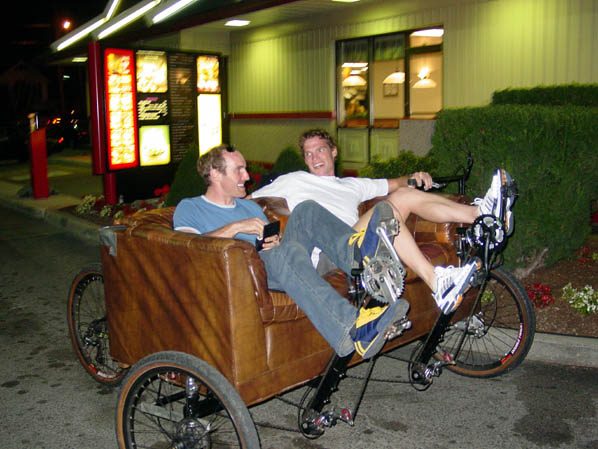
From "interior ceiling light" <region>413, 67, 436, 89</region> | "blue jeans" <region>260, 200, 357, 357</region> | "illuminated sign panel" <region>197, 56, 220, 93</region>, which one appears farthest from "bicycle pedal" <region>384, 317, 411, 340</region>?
"interior ceiling light" <region>413, 67, 436, 89</region>

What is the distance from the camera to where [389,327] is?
3125 mm

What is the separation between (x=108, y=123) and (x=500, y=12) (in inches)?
270

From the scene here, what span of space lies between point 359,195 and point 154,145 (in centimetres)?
779

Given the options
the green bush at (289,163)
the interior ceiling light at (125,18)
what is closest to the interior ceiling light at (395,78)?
the interior ceiling light at (125,18)

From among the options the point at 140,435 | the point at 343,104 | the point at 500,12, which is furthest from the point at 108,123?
the point at 140,435

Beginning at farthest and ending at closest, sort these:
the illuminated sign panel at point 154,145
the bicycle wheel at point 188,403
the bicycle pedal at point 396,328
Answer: the illuminated sign panel at point 154,145 → the bicycle pedal at point 396,328 → the bicycle wheel at point 188,403

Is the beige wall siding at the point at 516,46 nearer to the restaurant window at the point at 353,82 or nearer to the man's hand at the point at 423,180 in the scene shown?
the restaurant window at the point at 353,82

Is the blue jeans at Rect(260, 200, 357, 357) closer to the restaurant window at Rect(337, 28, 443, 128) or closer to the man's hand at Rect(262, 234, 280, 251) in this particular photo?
the man's hand at Rect(262, 234, 280, 251)

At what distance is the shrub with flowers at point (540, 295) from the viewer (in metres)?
5.82

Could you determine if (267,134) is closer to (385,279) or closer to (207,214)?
(207,214)

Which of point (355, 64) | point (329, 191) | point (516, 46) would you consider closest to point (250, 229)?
point (329, 191)

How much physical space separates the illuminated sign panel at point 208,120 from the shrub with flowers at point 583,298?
8410 millimetres

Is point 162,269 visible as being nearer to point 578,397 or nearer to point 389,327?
point 389,327

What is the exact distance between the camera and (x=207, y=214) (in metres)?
4.27
